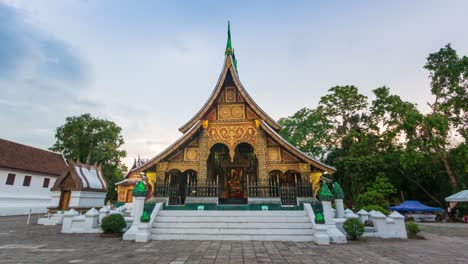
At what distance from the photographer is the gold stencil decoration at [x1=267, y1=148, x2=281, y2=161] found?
39.7ft

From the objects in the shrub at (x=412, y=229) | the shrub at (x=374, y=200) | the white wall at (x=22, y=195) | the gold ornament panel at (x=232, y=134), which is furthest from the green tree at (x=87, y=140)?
the shrub at (x=412, y=229)

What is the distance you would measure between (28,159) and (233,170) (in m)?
23.2

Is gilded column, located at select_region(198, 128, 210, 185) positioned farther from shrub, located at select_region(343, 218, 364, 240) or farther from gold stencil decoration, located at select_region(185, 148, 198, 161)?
shrub, located at select_region(343, 218, 364, 240)

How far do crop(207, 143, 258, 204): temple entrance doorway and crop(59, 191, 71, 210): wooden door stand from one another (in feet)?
34.0

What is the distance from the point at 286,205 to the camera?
10922 millimetres

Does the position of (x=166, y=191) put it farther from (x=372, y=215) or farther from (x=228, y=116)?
(x=372, y=215)

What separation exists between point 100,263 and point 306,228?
643 centimetres

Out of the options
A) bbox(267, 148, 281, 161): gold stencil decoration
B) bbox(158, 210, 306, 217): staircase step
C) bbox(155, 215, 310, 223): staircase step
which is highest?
bbox(267, 148, 281, 161): gold stencil decoration

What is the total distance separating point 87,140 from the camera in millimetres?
35094

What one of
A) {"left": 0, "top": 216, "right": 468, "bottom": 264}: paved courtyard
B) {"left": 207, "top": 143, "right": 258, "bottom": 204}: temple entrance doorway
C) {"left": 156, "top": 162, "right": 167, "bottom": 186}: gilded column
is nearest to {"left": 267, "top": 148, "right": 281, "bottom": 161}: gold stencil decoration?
{"left": 207, "top": 143, "right": 258, "bottom": 204}: temple entrance doorway

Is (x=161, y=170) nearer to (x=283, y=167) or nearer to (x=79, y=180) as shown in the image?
(x=283, y=167)

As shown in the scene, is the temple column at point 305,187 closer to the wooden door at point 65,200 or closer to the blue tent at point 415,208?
the blue tent at point 415,208

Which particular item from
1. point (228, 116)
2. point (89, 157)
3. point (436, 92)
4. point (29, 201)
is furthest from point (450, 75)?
point (89, 157)

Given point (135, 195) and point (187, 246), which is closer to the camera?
point (187, 246)
